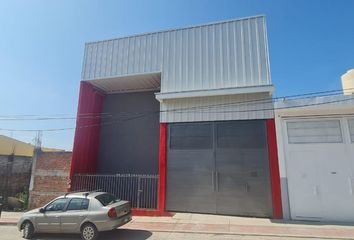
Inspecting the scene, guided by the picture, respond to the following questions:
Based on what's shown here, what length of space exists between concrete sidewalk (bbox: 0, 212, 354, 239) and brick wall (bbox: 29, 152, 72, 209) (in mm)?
2418

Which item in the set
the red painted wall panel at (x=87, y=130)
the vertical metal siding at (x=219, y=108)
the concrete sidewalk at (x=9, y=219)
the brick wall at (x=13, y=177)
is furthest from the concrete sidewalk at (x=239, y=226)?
the brick wall at (x=13, y=177)

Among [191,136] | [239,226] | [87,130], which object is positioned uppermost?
[87,130]

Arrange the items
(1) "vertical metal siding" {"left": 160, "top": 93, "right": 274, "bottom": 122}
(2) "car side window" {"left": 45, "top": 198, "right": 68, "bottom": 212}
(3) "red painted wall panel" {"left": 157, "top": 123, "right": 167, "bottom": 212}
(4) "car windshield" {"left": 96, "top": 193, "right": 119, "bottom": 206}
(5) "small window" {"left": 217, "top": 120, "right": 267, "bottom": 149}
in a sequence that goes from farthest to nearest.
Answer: (3) "red painted wall panel" {"left": 157, "top": 123, "right": 167, "bottom": 212} < (1) "vertical metal siding" {"left": 160, "top": 93, "right": 274, "bottom": 122} < (5) "small window" {"left": 217, "top": 120, "right": 267, "bottom": 149} < (2) "car side window" {"left": 45, "top": 198, "right": 68, "bottom": 212} < (4) "car windshield" {"left": 96, "top": 193, "right": 119, "bottom": 206}

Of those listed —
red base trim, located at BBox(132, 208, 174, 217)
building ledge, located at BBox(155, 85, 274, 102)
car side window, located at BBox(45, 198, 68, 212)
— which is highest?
building ledge, located at BBox(155, 85, 274, 102)

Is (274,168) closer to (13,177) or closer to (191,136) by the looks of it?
(191,136)

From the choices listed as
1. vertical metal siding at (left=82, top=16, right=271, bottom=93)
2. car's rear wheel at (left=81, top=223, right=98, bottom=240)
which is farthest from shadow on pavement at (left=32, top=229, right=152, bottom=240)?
vertical metal siding at (left=82, top=16, right=271, bottom=93)

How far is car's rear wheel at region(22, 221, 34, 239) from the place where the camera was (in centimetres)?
844

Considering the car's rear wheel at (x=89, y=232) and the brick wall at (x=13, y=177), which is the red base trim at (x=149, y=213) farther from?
the brick wall at (x=13, y=177)

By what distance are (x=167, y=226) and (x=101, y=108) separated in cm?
890

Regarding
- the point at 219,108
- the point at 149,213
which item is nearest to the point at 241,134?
the point at 219,108

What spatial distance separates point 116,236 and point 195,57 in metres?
8.57

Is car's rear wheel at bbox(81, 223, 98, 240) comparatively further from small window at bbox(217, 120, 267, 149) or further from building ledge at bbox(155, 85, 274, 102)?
building ledge at bbox(155, 85, 274, 102)

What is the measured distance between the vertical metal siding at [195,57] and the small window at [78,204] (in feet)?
20.7

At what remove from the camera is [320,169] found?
33.0ft
